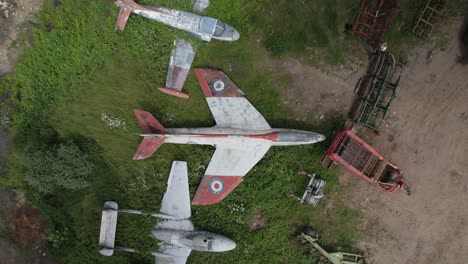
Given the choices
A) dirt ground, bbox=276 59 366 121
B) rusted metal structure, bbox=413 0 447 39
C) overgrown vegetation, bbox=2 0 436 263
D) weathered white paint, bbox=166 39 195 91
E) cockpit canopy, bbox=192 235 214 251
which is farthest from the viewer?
dirt ground, bbox=276 59 366 121

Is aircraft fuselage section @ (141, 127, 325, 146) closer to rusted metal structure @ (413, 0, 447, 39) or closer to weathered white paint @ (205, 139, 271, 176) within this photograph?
weathered white paint @ (205, 139, 271, 176)

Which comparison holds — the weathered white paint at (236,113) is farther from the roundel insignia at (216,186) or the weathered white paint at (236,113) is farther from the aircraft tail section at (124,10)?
the aircraft tail section at (124,10)

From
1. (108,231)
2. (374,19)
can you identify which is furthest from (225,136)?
(374,19)

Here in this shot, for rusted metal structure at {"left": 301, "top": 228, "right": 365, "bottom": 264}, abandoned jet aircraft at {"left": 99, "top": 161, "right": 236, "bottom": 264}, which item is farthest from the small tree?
rusted metal structure at {"left": 301, "top": 228, "right": 365, "bottom": 264}

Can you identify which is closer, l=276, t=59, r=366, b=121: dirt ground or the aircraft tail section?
the aircraft tail section

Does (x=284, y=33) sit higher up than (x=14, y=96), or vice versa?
(x=284, y=33)

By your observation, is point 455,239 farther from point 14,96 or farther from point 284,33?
point 14,96

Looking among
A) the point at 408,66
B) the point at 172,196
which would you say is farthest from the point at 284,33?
the point at 172,196
